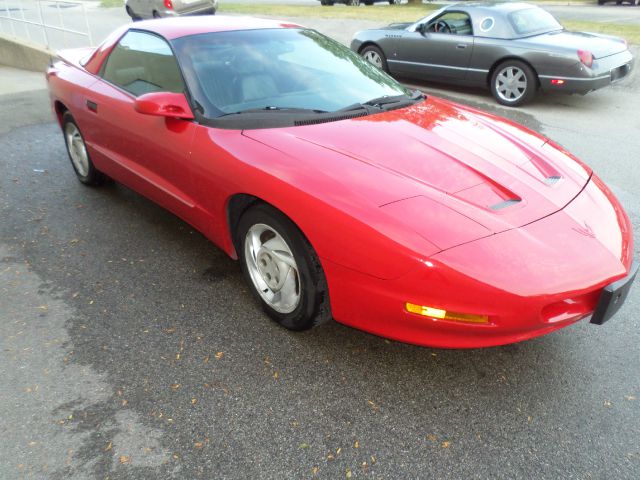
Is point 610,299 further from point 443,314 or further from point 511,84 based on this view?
point 511,84

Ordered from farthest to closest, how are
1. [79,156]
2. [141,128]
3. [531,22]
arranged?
[531,22] < [79,156] < [141,128]

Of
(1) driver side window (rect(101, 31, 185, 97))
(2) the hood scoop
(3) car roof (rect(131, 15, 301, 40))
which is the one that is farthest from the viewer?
(3) car roof (rect(131, 15, 301, 40))

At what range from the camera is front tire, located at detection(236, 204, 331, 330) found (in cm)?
245

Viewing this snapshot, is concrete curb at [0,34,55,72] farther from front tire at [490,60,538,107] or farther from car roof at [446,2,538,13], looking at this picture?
front tire at [490,60,538,107]

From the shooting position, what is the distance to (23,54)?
34.3 feet

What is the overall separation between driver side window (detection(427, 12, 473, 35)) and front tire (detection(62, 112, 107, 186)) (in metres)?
5.78

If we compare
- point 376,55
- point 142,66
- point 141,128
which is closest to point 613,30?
point 376,55

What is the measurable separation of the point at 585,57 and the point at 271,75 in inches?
207

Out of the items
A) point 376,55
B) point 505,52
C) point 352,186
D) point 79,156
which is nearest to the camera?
point 352,186

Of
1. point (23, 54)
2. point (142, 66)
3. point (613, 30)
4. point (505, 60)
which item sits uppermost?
point (142, 66)

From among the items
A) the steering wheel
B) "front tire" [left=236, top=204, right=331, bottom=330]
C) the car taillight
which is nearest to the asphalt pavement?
"front tire" [left=236, top=204, right=331, bottom=330]

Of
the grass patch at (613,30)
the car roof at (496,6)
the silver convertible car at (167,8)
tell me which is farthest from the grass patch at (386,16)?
the car roof at (496,6)

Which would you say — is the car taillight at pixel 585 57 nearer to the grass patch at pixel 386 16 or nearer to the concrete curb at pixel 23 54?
the grass patch at pixel 386 16

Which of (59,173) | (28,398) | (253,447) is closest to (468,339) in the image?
(253,447)
